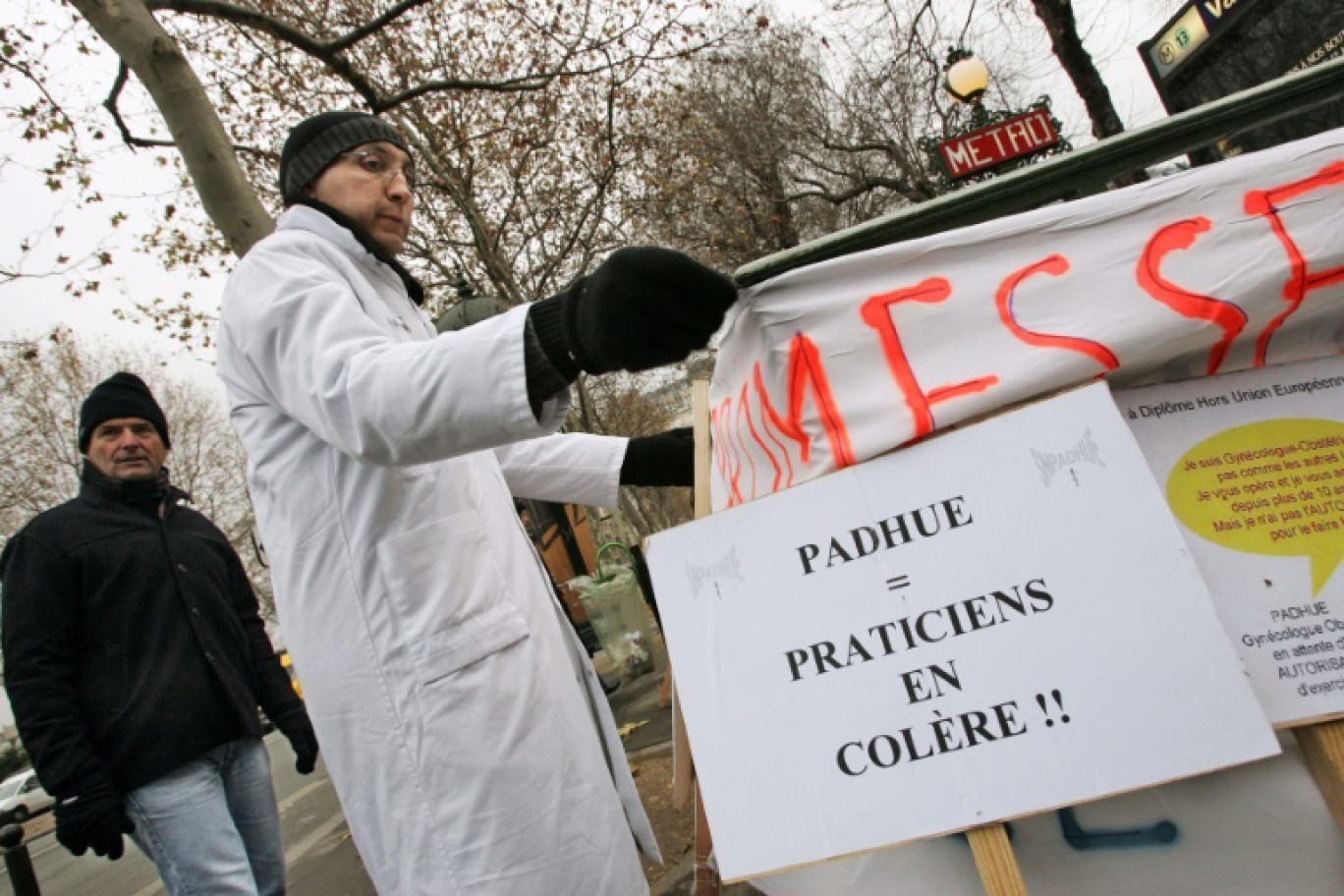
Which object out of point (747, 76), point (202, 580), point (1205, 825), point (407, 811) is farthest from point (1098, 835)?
point (747, 76)

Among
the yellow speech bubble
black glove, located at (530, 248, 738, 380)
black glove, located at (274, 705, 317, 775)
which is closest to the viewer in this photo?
black glove, located at (530, 248, 738, 380)

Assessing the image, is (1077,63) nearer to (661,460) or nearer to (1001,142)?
(1001,142)

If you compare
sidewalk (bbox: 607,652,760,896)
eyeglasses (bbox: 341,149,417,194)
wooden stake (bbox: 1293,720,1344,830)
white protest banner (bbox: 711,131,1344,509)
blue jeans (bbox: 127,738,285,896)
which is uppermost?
eyeglasses (bbox: 341,149,417,194)

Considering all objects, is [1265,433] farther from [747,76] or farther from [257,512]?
[747,76]

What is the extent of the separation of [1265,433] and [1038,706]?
569mm

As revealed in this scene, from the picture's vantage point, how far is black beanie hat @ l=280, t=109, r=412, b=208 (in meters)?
1.75

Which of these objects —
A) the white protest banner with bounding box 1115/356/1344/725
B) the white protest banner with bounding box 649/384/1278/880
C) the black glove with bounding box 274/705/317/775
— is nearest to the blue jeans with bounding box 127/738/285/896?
the black glove with bounding box 274/705/317/775

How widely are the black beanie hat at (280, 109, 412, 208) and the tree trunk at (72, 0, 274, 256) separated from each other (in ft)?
8.92

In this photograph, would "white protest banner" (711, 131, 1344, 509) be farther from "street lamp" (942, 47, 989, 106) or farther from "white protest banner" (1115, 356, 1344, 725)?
"street lamp" (942, 47, 989, 106)

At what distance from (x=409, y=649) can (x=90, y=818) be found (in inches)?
57.3

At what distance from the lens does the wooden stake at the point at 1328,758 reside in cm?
111

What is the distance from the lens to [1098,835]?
121 cm

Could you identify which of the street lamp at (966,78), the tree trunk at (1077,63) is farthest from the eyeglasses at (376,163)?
the street lamp at (966,78)

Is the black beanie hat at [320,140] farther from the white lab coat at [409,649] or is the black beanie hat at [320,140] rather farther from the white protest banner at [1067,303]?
the white protest banner at [1067,303]
